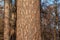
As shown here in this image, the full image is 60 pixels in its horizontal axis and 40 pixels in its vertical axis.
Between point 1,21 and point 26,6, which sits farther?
point 1,21

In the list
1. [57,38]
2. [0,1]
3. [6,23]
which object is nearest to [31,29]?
[6,23]

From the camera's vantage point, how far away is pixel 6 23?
1614 millimetres

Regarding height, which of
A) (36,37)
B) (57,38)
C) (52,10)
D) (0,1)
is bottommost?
(57,38)

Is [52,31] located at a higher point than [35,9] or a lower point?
lower

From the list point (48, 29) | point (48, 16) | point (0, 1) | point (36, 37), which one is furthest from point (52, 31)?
point (0, 1)

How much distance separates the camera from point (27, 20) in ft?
4.43

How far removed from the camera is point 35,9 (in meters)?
1.37

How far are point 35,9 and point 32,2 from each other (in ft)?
0.24

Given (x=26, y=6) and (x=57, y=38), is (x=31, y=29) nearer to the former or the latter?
(x=26, y=6)

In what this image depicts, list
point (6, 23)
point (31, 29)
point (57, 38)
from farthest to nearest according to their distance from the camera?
point (57, 38), point (6, 23), point (31, 29)

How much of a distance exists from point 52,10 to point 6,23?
70cm

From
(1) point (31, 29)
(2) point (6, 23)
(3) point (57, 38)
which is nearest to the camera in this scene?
(1) point (31, 29)

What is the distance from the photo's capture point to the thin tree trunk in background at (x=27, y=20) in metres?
1.34

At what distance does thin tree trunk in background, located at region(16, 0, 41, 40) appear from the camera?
1344 mm
